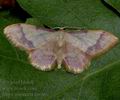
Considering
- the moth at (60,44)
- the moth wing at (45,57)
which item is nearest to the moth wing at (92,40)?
the moth at (60,44)

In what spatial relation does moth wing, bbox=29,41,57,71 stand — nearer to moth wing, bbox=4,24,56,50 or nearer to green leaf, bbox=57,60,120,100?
moth wing, bbox=4,24,56,50

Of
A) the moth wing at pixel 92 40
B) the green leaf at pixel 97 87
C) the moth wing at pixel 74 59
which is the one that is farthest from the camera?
the moth wing at pixel 92 40

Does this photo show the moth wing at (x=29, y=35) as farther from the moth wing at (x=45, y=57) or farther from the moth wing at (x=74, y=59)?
the moth wing at (x=74, y=59)

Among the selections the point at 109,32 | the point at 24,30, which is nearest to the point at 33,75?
the point at 24,30

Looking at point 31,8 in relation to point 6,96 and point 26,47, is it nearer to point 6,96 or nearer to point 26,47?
point 26,47

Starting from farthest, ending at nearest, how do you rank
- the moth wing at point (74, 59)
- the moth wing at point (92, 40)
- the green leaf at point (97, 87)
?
the moth wing at point (92, 40) → the moth wing at point (74, 59) → the green leaf at point (97, 87)

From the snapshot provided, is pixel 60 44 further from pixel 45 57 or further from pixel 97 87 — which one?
pixel 97 87

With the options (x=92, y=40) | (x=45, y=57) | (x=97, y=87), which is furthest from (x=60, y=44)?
(x=97, y=87)
